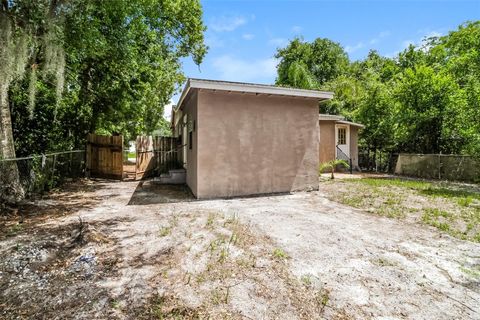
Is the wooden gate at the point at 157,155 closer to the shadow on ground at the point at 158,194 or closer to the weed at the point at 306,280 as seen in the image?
the shadow on ground at the point at 158,194

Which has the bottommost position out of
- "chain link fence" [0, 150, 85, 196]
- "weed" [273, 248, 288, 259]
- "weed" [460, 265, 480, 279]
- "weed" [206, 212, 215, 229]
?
"weed" [460, 265, 480, 279]

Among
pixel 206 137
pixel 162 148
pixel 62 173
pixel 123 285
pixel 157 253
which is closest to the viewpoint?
pixel 123 285

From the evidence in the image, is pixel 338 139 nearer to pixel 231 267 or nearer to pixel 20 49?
pixel 231 267

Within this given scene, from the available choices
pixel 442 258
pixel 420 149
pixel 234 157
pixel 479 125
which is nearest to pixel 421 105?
pixel 420 149

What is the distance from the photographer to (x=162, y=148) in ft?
35.7

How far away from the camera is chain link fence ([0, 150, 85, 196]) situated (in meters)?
6.19

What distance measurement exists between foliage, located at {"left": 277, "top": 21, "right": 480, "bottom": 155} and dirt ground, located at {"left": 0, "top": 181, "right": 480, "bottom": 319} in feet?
29.4

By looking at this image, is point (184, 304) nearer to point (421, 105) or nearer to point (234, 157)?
point (234, 157)

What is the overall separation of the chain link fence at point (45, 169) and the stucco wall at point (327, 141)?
11078 millimetres

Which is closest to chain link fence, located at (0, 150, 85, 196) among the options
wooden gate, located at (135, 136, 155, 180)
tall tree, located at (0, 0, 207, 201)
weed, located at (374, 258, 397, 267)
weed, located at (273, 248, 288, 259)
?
tall tree, located at (0, 0, 207, 201)

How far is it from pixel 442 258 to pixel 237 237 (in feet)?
9.13

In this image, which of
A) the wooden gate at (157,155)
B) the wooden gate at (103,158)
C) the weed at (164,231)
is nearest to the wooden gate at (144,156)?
the wooden gate at (157,155)

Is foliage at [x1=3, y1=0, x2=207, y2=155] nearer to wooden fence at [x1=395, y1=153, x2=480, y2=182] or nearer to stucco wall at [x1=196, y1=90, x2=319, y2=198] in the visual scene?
stucco wall at [x1=196, y1=90, x2=319, y2=198]

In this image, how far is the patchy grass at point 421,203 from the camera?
4891mm
